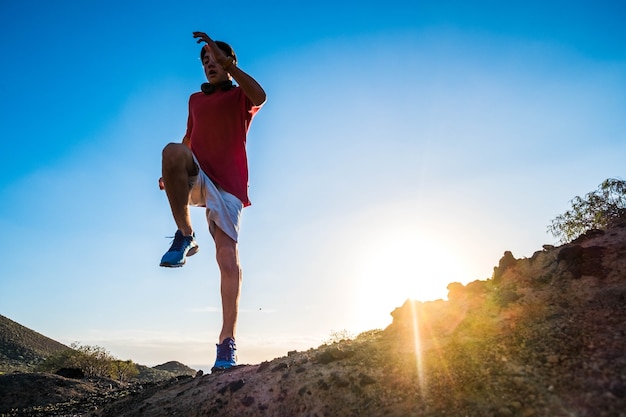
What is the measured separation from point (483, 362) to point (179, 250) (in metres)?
2.62

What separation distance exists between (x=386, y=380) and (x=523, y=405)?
0.77 metres

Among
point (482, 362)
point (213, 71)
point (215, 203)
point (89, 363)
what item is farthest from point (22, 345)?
point (482, 362)

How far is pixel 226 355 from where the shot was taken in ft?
12.0

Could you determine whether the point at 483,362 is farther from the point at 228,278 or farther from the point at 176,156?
the point at 176,156

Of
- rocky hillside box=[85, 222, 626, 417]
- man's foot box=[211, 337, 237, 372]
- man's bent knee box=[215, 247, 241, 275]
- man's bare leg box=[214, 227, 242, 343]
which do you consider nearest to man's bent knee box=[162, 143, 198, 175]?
man's bare leg box=[214, 227, 242, 343]

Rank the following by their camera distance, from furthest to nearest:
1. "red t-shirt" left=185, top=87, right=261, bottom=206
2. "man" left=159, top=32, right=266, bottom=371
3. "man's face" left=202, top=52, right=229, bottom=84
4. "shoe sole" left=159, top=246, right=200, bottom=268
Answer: "man's face" left=202, top=52, right=229, bottom=84
"red t-shirt" left=185, top=87, right=261, bottom=206
"man" left=159, top=32, right=266, bottom=371
"shoe sole" left=159, top=246, right=200, bottom=268

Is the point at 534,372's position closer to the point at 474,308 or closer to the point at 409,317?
the point at 474,308

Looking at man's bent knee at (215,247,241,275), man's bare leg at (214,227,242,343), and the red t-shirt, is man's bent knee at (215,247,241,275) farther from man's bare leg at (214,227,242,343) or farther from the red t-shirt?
the red t-shirt

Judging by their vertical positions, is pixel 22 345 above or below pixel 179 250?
below

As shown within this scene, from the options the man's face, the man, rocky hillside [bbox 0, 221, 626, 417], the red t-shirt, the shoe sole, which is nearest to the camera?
rocky hillside [bbox 0, 221, 626, 417]

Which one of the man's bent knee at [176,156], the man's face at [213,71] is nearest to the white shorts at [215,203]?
the man's bent knee at [176,156]

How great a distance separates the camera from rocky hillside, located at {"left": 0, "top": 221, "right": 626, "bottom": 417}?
1717 millimetres

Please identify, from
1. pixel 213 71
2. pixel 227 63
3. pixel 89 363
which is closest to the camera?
pixel 227 63

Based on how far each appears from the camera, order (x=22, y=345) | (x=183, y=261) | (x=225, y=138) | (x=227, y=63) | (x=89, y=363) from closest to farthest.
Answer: (x=183, y=261)
(x=227, y=63)
(x=225, y=138)
(x=89, y=363)
(x=22, y=345)
